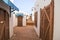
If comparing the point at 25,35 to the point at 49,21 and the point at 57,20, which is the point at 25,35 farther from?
the point at 57,20

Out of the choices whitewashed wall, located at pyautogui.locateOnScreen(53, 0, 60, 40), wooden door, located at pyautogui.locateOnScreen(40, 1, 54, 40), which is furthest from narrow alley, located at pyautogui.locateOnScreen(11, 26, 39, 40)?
whitewashed wall, located at pyautogui.locateOnScreen(53, 0, 60, 40)

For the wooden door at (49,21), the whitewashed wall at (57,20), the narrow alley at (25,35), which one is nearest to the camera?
the whitewashed wall at (57,20)

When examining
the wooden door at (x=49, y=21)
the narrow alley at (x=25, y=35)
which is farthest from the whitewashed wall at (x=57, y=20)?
the narrow alley at (x=25, y=35)

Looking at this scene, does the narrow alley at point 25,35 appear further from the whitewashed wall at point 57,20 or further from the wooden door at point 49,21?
the whitewashed wall at point 57,20

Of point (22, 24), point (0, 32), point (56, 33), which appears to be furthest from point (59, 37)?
point (22, 24)

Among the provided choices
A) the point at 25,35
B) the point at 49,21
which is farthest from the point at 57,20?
the point at 25,35

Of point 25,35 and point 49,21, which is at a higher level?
point 49,21

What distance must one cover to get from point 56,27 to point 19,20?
1320cm

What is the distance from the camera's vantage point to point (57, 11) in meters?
3.48

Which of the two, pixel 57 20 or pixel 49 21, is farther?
pixel 49 21

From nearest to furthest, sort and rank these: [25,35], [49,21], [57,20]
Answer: [57,20]
[49,21]
[25,35]

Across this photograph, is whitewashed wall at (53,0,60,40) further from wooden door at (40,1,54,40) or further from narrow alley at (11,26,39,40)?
narrow alley at (11,26,39,40)

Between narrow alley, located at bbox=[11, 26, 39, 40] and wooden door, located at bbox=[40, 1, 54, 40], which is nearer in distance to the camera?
wooden door, located at bbox=[40, 1, 54, 40]

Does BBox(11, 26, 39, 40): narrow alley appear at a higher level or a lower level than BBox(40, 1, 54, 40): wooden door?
lower
